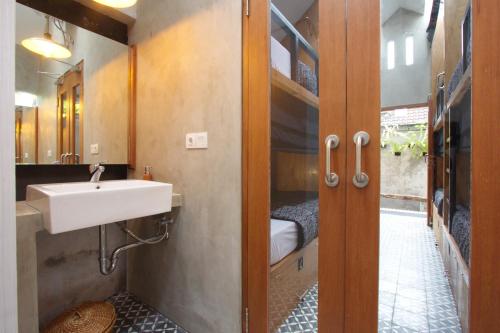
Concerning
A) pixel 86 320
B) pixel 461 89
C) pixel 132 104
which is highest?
pixel 132 104

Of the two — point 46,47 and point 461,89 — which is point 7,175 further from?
point 461,89

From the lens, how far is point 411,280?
0.96m

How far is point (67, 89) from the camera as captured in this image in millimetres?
1647

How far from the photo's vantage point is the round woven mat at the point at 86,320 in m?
1.32

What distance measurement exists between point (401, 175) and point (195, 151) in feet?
3.44

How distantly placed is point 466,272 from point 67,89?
236cm

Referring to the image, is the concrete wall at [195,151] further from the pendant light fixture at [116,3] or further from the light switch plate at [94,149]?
the light switch plate at [94,149]

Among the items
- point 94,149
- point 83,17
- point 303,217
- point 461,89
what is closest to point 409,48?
point 461,89

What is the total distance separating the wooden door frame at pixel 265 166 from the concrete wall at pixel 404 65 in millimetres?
145

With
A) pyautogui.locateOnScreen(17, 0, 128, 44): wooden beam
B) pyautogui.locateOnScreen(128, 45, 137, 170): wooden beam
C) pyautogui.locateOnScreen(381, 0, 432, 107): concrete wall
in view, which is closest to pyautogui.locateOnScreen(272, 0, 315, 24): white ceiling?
pyautogui.locateOnScreen(381, 0, 432, 107): concrete wall

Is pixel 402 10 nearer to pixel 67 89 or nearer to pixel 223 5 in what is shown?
pixel 223 5

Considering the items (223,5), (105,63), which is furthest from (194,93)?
(105,63)

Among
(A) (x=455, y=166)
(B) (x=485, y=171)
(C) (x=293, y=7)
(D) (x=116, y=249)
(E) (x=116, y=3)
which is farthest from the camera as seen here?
(E) (x=116, y=3)

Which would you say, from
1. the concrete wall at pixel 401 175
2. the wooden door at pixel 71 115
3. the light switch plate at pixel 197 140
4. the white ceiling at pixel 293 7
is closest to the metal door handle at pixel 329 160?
the concrete wall at pixel 401 175
